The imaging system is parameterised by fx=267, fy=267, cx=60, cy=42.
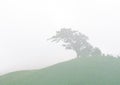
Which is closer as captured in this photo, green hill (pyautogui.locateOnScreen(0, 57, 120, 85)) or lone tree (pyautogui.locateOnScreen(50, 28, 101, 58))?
green hill (pyautogui.locateOnScreen(0, 57, 120, 85))

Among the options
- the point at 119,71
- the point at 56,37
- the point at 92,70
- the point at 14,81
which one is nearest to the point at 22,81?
the point at 14,81

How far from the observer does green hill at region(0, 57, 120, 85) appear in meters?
45.9

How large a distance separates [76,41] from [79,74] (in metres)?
20.9

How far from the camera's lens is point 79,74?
50.3 m

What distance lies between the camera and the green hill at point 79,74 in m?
45.9

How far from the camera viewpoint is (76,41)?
70.2 m

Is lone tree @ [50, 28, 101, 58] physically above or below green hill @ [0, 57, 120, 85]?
above

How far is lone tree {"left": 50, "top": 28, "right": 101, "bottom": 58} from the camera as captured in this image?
228ft

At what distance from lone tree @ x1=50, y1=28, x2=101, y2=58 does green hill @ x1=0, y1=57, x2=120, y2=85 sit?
8.35 m

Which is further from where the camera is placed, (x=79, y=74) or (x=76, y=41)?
(x=76, y=41)

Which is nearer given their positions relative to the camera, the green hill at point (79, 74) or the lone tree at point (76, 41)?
the green hill at point (79, 74)

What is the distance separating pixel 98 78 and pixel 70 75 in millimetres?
5747

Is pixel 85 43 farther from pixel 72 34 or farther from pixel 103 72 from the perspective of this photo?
pixel 103 72

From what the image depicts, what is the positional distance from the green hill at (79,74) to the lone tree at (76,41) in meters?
8.35
